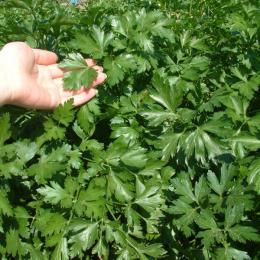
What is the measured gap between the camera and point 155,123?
232cm

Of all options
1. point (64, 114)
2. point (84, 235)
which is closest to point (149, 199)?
point (84, 235)

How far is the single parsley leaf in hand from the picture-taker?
2.42m

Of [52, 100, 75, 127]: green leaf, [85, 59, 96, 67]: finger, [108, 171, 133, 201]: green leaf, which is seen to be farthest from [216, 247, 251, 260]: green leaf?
[85, 59, 96, 67]: finger

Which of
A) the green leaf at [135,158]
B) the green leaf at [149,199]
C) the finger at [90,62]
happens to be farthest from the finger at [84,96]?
the green leaf at [149,199]

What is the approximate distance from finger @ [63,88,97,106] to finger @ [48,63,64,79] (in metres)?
0.29

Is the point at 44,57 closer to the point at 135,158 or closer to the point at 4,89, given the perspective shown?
the point at 4,89

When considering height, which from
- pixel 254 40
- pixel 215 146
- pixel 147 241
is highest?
pixel 254 40

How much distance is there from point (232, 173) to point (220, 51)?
0.96 meters

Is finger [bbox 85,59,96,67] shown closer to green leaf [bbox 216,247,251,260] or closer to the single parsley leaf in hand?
the single parsley leaf in hand

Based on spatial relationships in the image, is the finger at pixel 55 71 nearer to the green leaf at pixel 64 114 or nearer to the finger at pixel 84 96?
the finger at pixel 84 96

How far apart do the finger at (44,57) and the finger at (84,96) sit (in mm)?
316

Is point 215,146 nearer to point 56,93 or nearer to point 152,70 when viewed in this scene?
point 152,70

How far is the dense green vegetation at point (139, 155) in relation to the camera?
2.15 m

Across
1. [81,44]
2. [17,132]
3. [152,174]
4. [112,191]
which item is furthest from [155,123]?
[17,132]
